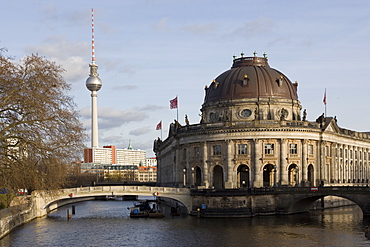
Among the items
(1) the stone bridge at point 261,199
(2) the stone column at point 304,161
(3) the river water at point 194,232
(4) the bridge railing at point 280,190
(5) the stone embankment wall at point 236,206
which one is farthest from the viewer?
(2) the stone column at point 304,161

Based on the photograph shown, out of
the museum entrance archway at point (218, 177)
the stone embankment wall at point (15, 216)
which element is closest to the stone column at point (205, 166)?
the museum entrance archway at point (218, 177)

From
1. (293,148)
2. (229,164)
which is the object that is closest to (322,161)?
(293,148)

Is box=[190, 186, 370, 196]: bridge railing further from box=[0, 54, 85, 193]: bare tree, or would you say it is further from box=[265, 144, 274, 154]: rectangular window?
box=[0, 54, 85, 193]: bare tree

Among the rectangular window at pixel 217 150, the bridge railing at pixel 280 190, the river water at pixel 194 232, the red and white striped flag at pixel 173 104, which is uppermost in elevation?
the red and white striped flag at pixel 173 104

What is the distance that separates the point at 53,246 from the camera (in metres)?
60.9

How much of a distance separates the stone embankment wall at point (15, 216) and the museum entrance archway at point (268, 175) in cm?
4358

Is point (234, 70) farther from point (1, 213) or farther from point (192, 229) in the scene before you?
point (1, 213)

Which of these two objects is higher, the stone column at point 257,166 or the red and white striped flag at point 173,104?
the red and white striped flag at point 173,104

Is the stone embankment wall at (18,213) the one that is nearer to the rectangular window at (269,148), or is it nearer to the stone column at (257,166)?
the stone column at (257,166)

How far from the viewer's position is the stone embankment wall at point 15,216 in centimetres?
6594

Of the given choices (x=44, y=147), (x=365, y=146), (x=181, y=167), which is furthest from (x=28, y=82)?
(x=365, y=146)

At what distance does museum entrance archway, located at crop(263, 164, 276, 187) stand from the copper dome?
14.9 meters

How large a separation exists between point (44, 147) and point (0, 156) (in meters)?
6.00

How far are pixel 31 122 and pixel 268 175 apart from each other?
64669mm
